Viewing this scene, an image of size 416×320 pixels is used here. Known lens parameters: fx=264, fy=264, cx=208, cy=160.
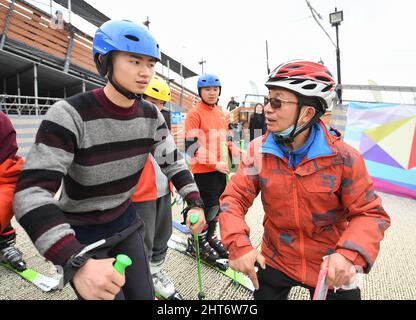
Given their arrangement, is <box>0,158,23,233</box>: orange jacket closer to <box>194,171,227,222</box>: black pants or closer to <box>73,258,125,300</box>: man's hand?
<box>73,258,125,300</box>: man's hand

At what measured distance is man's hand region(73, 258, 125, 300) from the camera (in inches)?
41.7

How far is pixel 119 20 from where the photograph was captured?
1713 millimetres

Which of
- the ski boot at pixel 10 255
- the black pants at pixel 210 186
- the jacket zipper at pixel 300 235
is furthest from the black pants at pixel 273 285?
the ski boot at pixel 10 255

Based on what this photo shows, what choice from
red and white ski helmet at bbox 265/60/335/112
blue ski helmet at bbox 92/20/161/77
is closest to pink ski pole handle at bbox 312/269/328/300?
→ red and white ski helmet at bbox 265/60/335/112

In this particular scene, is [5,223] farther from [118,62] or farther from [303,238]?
[303,238]

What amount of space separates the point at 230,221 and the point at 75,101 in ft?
3.89

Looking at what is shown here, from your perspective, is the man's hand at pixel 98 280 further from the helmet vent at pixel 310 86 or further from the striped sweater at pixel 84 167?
the helmet vent at pixel 310 86

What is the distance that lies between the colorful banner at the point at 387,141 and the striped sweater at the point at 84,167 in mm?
6681

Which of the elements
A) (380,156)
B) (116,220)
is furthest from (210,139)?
(380,156)

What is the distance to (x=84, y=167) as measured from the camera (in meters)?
1.52

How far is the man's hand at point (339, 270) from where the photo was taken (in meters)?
1.37

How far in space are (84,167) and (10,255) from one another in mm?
2925

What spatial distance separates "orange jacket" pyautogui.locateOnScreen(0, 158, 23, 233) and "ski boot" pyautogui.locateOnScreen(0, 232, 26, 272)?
8.15 ft

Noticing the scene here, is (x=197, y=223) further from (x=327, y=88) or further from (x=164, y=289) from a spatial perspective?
(x=164, y=289)
